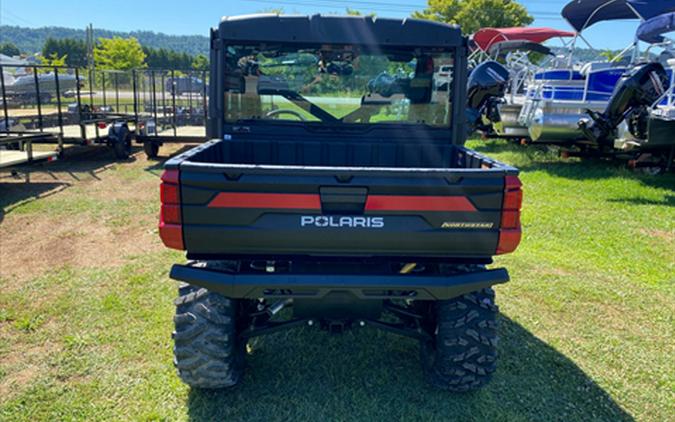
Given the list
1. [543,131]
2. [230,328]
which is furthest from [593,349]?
[543,131]

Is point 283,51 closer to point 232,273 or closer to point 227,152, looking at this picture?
point 227,152

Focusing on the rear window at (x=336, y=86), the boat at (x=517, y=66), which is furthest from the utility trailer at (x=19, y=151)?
the boat at (x=517, y=66)

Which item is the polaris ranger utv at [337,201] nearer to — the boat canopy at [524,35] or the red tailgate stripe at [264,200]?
the red tailgate stripe at [264,200]

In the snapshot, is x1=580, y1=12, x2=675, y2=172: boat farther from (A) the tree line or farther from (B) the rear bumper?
(A) the tree line

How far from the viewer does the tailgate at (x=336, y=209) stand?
101 inches

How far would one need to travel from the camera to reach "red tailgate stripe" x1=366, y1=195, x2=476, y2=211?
262 centimetres

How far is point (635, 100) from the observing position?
28.2 ft

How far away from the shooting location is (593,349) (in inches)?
151

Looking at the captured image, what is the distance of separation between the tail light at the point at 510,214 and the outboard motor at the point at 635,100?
7.19 m

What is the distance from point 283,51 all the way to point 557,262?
3881 mm

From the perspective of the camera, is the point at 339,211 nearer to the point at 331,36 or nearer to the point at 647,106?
the point at 331,36

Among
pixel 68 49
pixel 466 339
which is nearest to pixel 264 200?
pixel 466 339

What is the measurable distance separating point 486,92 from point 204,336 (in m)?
11.4

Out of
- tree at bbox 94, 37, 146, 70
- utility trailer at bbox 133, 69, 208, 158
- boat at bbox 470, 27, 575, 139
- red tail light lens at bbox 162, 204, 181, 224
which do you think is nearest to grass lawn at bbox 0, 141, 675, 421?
red tail light lens at bbox 162, 204, 181, 224
